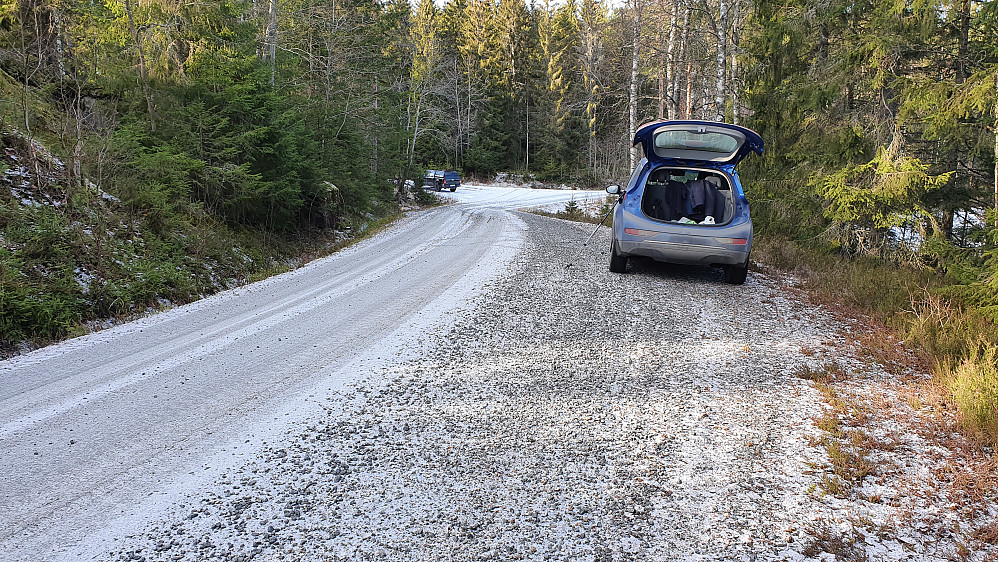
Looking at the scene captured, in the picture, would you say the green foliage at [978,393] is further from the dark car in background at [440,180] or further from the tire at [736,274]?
the dark car in background at [440,180]

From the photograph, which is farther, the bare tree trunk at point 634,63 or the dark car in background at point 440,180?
the dark car in background at point 440,180

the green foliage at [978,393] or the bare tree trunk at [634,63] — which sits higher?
the bare tree trunk at [634,63]

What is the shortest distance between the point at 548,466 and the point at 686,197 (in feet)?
22.0

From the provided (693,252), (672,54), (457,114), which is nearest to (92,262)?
(693,252)

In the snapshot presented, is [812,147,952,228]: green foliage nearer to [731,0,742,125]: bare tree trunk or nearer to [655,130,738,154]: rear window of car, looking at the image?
[655,130,738,154]: rear window of car

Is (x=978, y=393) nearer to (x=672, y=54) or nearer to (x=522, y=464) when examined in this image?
(x=522, y=464)

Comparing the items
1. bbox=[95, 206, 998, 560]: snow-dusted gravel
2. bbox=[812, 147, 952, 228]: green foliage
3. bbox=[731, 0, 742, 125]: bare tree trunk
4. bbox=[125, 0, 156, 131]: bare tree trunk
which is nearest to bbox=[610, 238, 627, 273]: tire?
bbox=[95, 206, 998, 560]: snow-dusted gravel

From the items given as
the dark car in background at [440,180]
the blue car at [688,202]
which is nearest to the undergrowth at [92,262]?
the blue car at [688,202]

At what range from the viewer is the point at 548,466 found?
2.86 metres

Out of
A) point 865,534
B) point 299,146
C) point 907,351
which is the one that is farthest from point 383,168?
point 865,534

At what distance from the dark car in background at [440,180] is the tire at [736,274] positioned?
106 ft

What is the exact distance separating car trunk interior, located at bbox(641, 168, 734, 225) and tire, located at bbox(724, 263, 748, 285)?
0.79m

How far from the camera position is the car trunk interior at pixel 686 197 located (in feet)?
26.9

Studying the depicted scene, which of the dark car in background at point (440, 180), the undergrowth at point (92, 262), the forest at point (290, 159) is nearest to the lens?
the undergrowth at point (92, 262)
